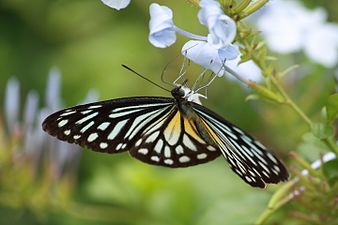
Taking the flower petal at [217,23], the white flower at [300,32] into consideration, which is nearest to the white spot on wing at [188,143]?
the flower petal at [217,23]

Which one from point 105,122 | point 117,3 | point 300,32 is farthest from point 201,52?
point 300,32

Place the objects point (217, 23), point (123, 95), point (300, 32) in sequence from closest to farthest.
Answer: point (217, 23) → point (300, 32) → point (123, 95)

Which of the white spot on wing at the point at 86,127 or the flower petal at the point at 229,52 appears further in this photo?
the white spot on wing at the point at 86,127

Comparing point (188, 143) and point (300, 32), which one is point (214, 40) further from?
point (300, 32)

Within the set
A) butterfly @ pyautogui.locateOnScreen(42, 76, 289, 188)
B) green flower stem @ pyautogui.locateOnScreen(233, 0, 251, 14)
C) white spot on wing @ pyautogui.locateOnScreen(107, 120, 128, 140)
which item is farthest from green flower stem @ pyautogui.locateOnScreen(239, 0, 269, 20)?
white spot on wing @ pyautogui.locateOnScreen(107, 120, 128, 140)

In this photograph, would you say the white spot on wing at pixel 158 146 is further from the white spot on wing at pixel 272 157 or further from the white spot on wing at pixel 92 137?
the white spot on wing at pixel 272 157

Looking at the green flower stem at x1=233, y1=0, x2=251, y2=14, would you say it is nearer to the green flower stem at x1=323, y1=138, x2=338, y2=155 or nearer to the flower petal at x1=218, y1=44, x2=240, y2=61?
the flower petal at x1=218, y1=44, x2=240, y2=61
